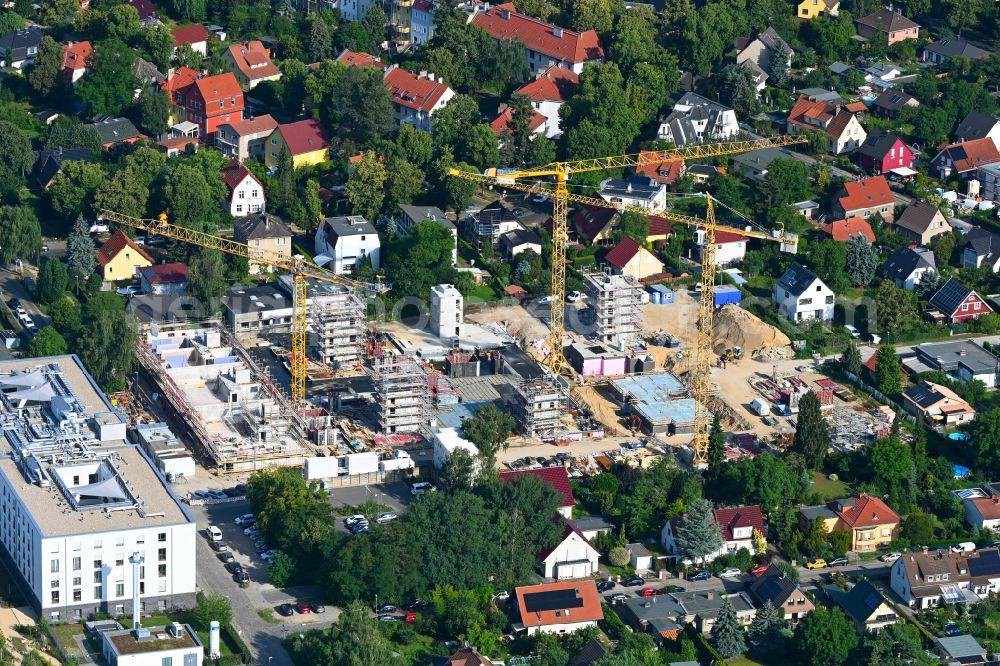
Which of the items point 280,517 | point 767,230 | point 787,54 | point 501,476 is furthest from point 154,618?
point 787,54

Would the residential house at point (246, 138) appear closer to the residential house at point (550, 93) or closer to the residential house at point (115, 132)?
the residential house at point (115, 132)

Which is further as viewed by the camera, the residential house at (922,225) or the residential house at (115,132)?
the residential house at (115,132)

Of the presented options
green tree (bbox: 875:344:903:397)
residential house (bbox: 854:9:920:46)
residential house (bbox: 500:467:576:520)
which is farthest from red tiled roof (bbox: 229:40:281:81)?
residential house (bbox: 500:467:576:520)

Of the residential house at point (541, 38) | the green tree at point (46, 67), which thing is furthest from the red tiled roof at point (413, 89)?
the green tree at point (46, 67)

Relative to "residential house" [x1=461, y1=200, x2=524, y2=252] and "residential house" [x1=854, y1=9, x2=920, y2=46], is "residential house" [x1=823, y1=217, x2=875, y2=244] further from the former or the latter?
"residential house" [x1=854, y1=9, x2=920, y2=46]

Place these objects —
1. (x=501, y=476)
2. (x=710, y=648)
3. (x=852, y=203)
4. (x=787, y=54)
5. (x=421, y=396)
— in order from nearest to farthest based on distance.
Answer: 1. (x=710, y=648)
2. (x=501, y=476)
3. (x=421, y=396)
4. (x=852, y=203)
5. (x=787, y=54)

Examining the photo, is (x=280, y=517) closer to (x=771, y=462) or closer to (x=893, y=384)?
(x=771, y=462)
